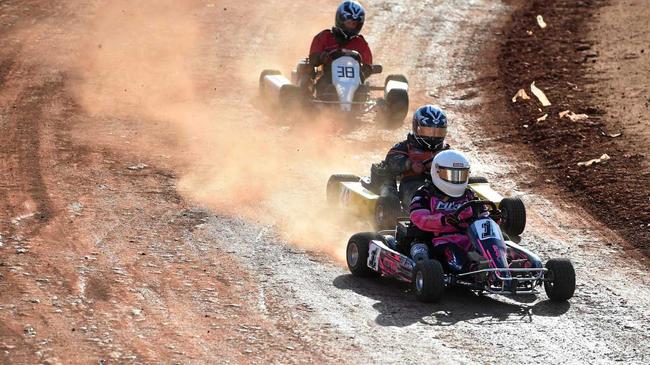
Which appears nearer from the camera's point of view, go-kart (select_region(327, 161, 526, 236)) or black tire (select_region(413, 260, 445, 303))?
black tire (select_region(413, 260, 445, 303))

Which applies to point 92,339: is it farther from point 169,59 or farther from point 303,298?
point 169,59

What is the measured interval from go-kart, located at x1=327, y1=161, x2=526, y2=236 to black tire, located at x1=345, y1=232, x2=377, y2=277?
144cm

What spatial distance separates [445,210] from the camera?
13.7 meters

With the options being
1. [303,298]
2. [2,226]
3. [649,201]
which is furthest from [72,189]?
[649,201]

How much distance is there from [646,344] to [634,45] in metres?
16.2

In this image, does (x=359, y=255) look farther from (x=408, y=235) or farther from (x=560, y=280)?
(x=560, y=280)

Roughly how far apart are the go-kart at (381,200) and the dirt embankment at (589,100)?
5.43ft

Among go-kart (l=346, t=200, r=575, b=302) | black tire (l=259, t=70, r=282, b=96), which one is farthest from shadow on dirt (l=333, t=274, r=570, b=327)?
black tire (l=259, t=70, r=282, b=96)

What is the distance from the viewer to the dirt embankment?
18016 mm

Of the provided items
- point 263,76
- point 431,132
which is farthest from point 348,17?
point 431,132

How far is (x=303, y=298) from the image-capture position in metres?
12.9

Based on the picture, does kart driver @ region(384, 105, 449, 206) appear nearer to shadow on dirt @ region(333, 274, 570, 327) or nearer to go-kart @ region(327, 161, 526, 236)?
go-kart @ region(327, 161, 526, 236)

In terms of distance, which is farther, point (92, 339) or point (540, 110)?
point (540, 110)

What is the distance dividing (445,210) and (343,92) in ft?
31.1
